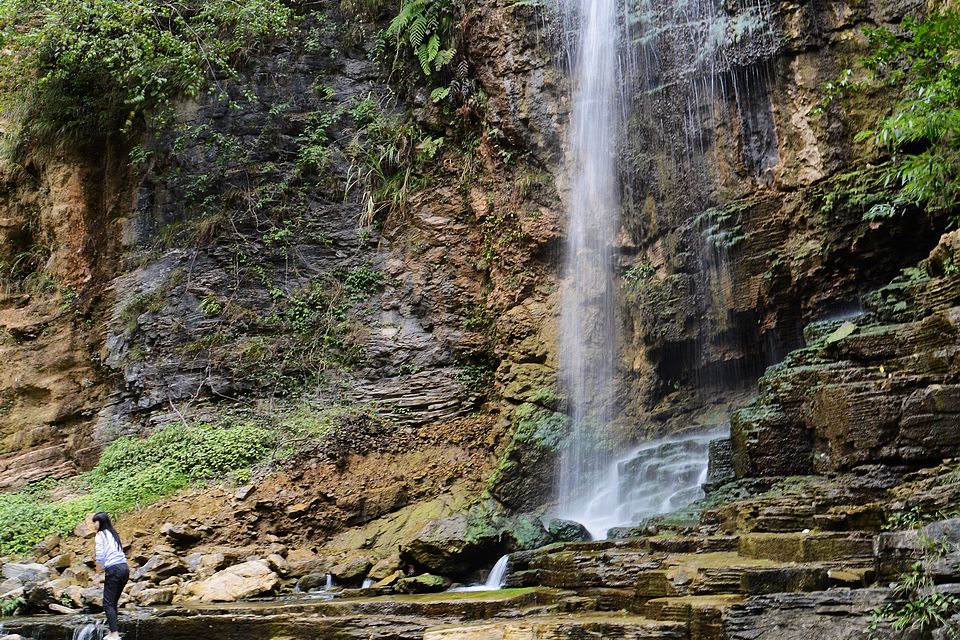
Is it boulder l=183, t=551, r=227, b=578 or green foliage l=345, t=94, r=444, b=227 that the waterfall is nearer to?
green foliage l=345, t=94, r=444, b=227

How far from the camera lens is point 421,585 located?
10758 millimetres

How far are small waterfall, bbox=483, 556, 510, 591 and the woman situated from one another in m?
4.36

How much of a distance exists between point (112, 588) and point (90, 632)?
2.10 feet

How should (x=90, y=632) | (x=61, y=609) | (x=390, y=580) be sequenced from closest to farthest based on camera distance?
(x=90, y=632) → (x=61, y=609) → (x=390, y=580)

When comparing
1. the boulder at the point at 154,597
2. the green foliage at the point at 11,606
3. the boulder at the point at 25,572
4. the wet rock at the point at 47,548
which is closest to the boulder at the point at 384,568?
the boulder at the point at 154,597

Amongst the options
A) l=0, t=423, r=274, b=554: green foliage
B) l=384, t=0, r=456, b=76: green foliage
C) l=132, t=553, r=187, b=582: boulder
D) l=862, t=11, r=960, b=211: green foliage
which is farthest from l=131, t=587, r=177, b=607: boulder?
l=384, t=0, r=456, b=76: green foliage

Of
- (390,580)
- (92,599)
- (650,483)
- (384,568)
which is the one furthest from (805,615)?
(92,599)

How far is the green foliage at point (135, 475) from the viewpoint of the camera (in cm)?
1469

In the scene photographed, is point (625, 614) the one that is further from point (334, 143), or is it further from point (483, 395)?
point (334, 143)

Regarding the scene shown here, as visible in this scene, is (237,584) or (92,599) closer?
(92,599)

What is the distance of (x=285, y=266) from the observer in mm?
18500

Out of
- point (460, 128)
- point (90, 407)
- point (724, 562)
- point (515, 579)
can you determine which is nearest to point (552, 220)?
point (460, 128)

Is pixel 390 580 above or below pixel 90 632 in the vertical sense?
above

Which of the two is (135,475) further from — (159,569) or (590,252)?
(590,252)
